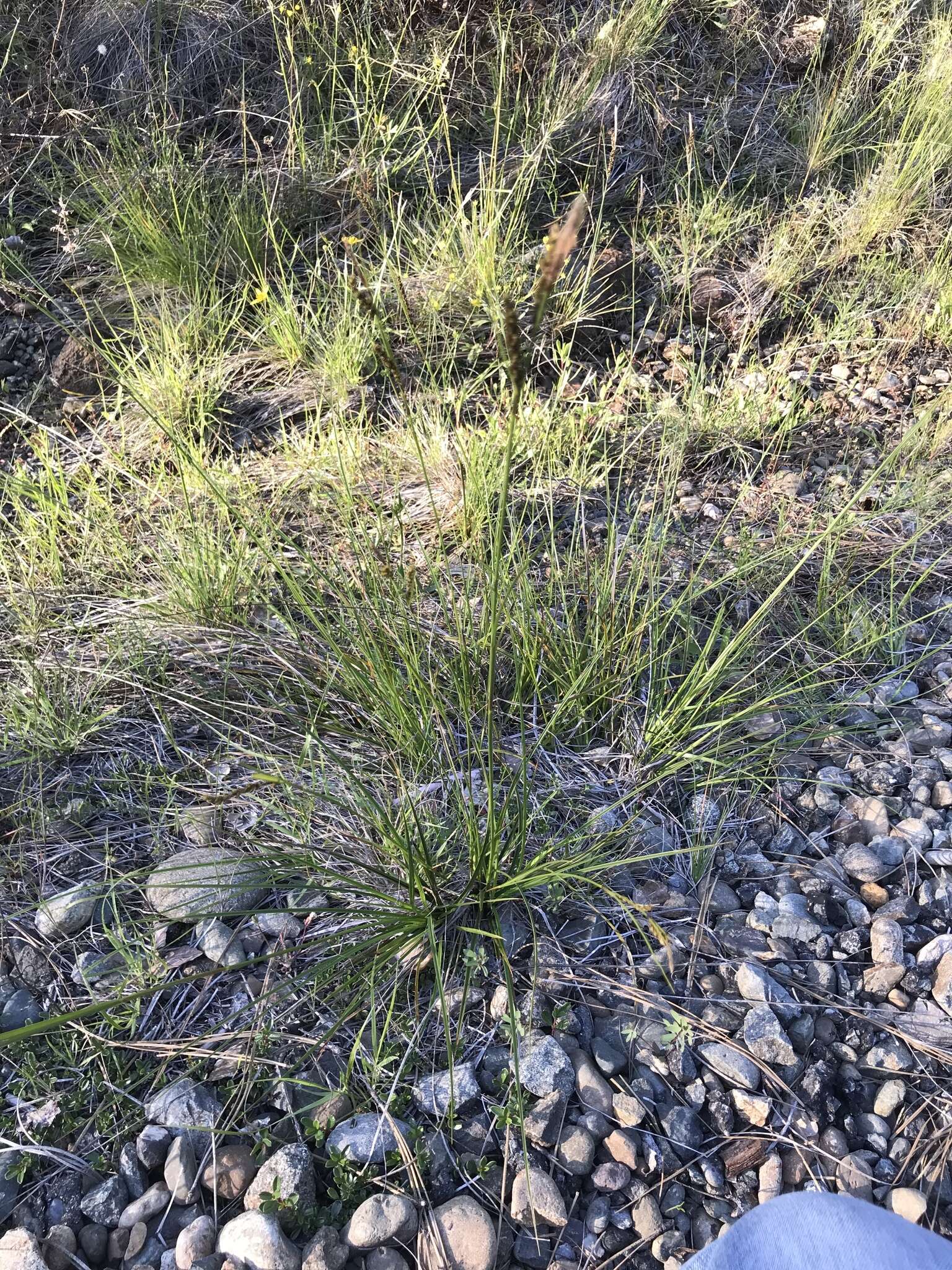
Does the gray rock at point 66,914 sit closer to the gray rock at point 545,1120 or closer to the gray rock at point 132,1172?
the gray rock at point 132,1172

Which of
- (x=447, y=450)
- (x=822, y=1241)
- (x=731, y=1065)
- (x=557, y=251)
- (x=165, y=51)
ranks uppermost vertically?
(x=557, y=251)

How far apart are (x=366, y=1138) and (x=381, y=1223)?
112 millimetres

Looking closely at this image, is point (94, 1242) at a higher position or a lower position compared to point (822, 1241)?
lower

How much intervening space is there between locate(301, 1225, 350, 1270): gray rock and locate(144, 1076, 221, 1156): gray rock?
0.22 m

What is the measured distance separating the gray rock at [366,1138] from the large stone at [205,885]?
0.39 m

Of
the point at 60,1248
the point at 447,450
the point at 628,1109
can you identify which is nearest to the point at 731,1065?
the point at 628,1109

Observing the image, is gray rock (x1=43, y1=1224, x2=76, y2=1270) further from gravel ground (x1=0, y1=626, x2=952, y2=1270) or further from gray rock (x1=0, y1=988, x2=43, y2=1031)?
gray rock (x1=0, y1=988, x2=43, y2=1031)

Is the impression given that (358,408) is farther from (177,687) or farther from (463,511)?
(177,687)

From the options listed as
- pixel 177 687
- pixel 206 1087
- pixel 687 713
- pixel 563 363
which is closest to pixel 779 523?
pixel 687 713

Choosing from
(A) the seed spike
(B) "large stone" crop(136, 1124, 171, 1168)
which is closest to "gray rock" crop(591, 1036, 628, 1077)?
(B) "large stone" crop(136, 1124, 171, 1168)

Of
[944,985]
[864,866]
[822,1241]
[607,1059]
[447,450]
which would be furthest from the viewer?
[447,450]

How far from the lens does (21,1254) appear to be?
1.19 meters

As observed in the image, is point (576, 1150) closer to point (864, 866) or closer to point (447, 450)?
point (864, 866)

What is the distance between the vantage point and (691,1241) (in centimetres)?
125
